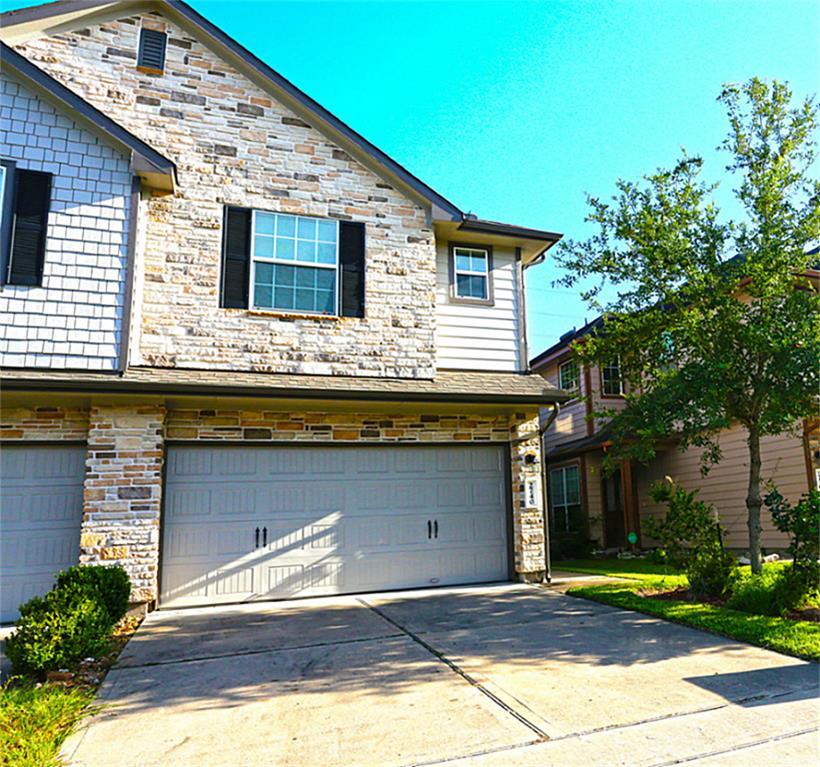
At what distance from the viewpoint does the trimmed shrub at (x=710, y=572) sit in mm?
7648

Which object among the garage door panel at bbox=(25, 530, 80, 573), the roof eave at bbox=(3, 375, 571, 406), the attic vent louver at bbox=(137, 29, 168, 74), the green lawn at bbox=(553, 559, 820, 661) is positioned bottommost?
the green lawn at bbox=(553, 559, 820, 661)

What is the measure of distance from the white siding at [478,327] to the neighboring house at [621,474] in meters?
2.41

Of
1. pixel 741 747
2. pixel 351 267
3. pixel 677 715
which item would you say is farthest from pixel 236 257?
pixel 741 747

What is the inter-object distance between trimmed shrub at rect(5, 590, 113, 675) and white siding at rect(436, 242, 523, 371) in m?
5.99

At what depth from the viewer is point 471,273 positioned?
10375mm

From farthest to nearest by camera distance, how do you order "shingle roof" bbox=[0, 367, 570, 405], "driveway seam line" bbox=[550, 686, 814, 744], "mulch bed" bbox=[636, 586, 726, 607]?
"mulch bed" bbox=[636, 586, 726, 607], "shingle roof" bbox=[0, 367, 570, 405], "driveway seam line" bbox=[550, 686, 814, 744]

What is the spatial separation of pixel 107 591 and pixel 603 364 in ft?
24.3

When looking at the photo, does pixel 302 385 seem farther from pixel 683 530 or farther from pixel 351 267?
pixel 683 530

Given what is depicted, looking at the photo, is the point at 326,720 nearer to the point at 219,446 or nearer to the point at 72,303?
the point at 219,446

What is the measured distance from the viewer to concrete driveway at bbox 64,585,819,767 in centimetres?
364

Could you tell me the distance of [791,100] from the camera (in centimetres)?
820

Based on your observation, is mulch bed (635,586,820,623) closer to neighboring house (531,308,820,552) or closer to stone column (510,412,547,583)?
stone column (510,412,547,583)

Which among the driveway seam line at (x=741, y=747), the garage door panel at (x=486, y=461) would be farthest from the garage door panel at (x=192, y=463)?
the driveway seam line at (x=741, y=747)

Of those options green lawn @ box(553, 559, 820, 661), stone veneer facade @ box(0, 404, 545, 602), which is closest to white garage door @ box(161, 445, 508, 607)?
stone veneer facade @ box(0, 404, 545, 602)
